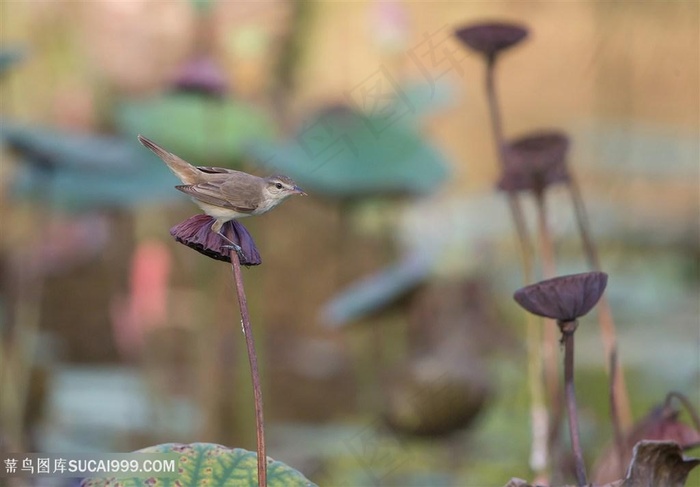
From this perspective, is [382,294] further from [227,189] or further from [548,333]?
[227,189]

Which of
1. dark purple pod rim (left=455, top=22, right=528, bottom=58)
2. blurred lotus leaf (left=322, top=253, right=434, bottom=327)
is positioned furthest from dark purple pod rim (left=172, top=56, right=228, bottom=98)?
dark purple pod rim (left=455, top=22, right=528, bottom=58)

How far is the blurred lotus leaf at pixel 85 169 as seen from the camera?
1.39m

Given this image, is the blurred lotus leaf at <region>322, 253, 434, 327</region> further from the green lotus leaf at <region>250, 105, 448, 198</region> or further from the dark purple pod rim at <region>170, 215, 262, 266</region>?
the dark purple pod rim at <region>170, 215, 262, 266</region>

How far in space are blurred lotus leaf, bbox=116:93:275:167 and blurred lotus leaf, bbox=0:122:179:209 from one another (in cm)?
7

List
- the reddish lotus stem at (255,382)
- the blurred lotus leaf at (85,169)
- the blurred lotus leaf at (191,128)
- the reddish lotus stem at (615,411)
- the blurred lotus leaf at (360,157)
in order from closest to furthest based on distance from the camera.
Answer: the reddish lotus stem at (255,382) → the reddish lotus stem at (615,411) → the blurred lotus leaf at (85,169) → the blurred lotus leaf at (191,128) → the blurred lotus leaf at (360,157)

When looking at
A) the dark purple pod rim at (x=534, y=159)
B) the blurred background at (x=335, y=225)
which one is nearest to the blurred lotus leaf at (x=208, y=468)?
the dark purple pod rim at (x=534, y=159)

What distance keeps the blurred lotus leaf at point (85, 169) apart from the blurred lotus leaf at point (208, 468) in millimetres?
960

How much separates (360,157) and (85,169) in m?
0.48

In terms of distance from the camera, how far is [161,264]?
1588 mm

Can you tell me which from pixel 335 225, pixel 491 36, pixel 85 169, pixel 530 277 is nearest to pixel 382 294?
pixel 85 169

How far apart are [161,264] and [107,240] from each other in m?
0.85

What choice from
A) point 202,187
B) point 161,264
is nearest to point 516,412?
point 161,264

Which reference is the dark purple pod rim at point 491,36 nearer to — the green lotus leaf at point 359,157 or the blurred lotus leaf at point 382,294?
the blurred lotus leaf at point 382,294

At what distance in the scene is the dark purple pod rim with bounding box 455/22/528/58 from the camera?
25.8 inches
